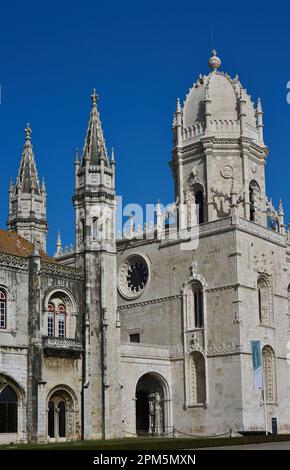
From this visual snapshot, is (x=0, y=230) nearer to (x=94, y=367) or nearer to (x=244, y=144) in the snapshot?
(x=94, y=367)

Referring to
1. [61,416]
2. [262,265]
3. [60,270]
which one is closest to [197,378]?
[262,265]

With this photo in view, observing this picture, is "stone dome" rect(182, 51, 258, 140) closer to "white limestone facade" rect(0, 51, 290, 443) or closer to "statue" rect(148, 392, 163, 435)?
"white limestone facade" rect(0, 51, 290, 443)

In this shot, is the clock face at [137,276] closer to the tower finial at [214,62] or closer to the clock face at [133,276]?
the clock face at [133,276]

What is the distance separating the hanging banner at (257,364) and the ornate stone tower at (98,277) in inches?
365

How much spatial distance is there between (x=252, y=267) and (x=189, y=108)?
14745mm

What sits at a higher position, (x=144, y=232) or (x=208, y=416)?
(x=144, y=232)

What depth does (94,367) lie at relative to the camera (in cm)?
5097

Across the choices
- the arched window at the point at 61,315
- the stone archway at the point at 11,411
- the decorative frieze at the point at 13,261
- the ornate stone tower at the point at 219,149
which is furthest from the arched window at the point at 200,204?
the stone archway at the point at 11,411

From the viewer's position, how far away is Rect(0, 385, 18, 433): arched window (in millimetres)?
46531

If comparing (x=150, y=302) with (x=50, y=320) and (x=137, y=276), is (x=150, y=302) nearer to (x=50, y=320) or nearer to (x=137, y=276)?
(x=137, y=276)

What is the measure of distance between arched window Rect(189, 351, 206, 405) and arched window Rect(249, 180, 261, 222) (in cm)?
1134

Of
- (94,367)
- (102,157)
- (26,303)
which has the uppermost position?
(102,157)
